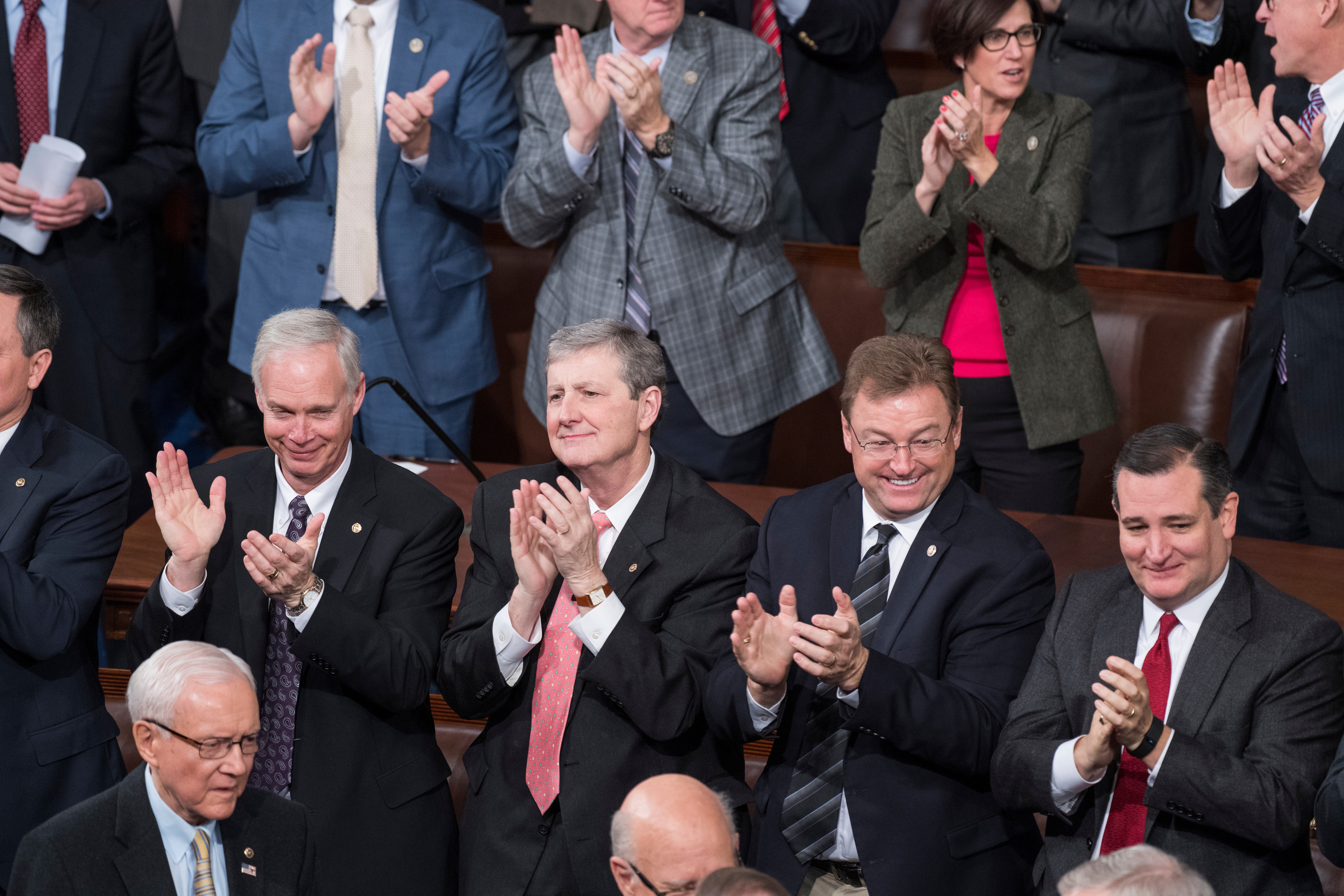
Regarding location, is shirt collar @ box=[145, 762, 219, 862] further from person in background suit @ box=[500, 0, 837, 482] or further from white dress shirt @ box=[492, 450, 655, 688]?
person in background suit @ box=[500, 0, 837, 482]

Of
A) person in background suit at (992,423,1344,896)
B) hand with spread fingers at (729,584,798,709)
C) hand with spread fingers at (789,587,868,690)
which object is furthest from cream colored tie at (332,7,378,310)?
person in background suit at (992,423,1344,896)

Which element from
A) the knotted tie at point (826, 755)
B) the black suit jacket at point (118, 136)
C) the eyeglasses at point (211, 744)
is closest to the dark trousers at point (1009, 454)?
the knotted tie at point (826, 755)

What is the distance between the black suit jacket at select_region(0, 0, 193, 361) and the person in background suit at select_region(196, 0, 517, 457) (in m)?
0.33

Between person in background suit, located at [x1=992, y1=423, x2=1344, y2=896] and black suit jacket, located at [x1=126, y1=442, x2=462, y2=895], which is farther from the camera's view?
black suit jacket, located at [x1=126, y1=442, x2=462, y2=895]

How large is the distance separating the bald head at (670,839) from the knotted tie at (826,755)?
1.04 ft

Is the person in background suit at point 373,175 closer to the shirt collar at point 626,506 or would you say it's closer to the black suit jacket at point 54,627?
the black suit jacket at point 54,627

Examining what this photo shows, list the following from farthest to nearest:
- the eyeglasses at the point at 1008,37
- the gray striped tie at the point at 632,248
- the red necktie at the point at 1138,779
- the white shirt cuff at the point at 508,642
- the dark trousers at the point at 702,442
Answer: the dark trousers at the point at 702,442, the gray striped tie at the point at 632,248, the eyeglasses at the point at 1008,37, the white shirt cuff at the point at 508,642, the red necktie at the point at 1138,779

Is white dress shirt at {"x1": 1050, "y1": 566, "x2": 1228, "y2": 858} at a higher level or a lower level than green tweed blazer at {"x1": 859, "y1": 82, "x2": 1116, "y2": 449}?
lower

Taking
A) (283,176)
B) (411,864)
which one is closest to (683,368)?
(283,176)

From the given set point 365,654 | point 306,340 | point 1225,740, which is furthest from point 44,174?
point 1225,740

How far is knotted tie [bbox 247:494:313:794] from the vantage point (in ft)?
9.27

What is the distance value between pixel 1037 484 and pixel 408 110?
68.4 inches

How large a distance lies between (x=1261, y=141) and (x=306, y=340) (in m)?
2.03

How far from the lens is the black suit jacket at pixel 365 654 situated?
9.09ft
